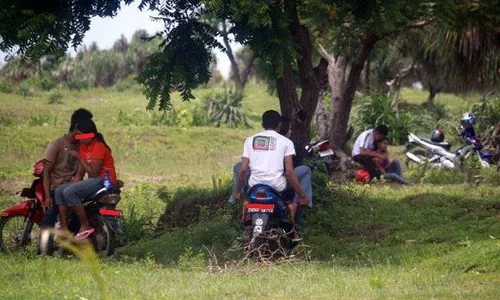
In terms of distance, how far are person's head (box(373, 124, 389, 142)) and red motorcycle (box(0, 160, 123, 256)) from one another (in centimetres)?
689

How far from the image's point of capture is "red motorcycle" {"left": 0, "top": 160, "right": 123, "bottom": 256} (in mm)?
12062

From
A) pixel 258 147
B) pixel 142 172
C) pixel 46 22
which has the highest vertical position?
pixel 46 22

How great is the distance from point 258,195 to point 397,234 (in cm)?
259

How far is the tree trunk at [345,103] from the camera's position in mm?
17948

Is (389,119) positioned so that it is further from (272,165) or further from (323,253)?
(272,165)

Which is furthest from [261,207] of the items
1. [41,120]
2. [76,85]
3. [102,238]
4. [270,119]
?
[76,85]

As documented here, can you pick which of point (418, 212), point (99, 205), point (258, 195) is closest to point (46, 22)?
point (99, 205)

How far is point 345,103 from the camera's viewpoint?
63.2 ft

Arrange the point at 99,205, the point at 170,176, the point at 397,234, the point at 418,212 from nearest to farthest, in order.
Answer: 1. the point at 99,205
2. the point at 397,234
3. the point at 418,212
4. the point at 170,176

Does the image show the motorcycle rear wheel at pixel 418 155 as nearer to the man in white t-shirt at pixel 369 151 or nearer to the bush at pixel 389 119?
the man in white t-shirt at pixel 369 151

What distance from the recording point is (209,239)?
13430 mm

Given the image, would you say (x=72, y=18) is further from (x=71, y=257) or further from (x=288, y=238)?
(x=288, y=238)

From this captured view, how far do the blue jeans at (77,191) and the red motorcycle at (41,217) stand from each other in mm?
79

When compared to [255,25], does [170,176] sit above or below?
below
